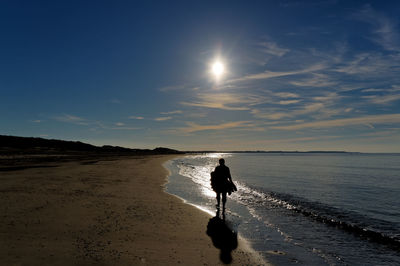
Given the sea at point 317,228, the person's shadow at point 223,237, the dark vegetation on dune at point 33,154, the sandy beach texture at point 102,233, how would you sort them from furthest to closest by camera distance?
the dark vegetation on dune at point 33,154, the sea at point 317,228, the person's shadow at point 223,237, the sandy beach texture at point 102,233

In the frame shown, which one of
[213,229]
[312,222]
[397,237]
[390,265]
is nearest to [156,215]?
[213,229]

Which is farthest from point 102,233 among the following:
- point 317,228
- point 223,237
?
point 317,228

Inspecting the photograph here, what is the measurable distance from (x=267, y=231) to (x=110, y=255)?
6.54 metres

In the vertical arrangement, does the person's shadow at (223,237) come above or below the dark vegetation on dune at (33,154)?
below

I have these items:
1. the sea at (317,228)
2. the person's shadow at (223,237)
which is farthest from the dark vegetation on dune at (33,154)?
the sea at (317,228)

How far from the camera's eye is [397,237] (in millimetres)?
11047

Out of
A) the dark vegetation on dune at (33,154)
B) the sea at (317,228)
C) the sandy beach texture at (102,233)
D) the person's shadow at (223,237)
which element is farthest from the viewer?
the dark vegetation on dune at (33,154)

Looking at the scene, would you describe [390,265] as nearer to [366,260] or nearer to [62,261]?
[366,260]

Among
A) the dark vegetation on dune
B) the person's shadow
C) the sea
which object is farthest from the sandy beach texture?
the dark vegetation on dune

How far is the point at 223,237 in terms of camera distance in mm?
9391

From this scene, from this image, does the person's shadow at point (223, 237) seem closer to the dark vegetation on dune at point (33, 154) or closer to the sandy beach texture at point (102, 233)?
the sandy beach texture at point (102, 233)

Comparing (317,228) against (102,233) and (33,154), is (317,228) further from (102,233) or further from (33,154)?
(33,154)

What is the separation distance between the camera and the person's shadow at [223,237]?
7734mm

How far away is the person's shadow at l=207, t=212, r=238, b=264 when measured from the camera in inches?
305
